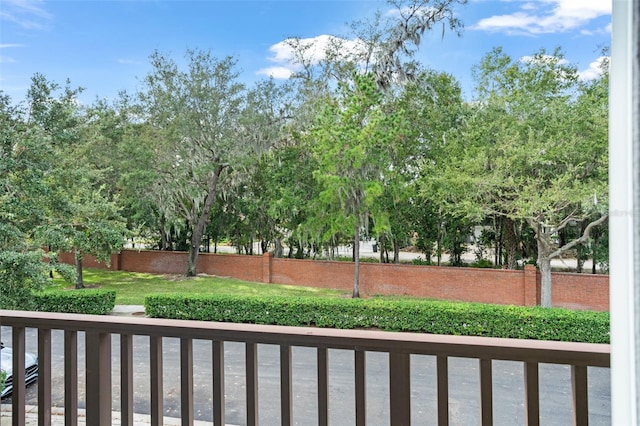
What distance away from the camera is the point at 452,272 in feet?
20.4

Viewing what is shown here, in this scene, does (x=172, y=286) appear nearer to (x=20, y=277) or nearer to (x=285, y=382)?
(x=20, y=277)

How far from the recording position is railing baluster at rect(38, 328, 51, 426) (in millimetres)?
977

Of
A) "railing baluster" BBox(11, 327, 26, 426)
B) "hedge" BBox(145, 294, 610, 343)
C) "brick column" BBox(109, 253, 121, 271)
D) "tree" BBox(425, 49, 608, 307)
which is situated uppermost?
"tree" BBox(425, 49, 608, 307)

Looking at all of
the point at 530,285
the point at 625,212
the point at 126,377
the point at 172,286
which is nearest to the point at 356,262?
the point at 530,285

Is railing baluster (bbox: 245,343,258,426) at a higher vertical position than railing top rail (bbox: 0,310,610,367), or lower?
lower

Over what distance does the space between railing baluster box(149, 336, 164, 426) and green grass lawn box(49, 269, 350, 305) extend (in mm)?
4554

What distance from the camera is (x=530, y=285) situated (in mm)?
5555

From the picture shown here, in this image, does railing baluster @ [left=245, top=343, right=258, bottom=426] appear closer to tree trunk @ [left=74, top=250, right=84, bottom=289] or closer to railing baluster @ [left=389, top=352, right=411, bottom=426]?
railing baluster @ [left=389, top=352, right=411, bottom=426]

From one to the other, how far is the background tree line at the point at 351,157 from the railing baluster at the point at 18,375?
3.81 metres

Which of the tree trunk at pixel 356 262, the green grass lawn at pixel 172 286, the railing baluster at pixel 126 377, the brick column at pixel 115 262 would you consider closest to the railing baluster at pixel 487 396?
the railing baluster at pixel 126 377

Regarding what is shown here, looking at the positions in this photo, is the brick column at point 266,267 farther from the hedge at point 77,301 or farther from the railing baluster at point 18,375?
the railing baluster at point 18,375

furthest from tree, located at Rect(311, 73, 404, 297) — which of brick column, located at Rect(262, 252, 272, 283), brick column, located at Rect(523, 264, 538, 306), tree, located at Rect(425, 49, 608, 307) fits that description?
brick column, located at Rect(523, 264, 538, 306)

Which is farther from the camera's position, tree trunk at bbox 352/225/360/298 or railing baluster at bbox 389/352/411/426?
tree trunk at bbox 352/225/360/298

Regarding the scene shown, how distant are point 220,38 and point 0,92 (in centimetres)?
248
